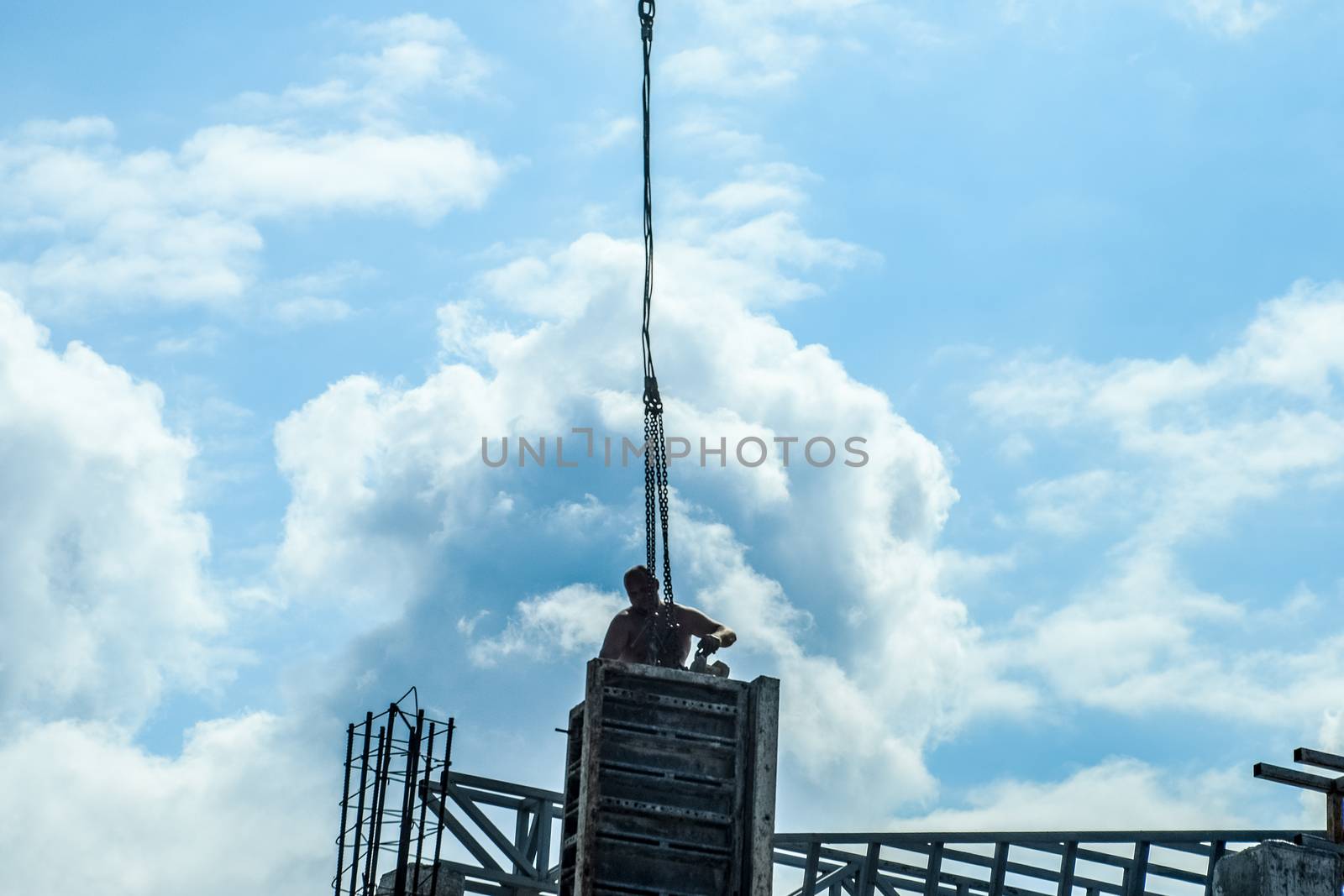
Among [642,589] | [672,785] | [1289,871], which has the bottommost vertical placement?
[1289,871]

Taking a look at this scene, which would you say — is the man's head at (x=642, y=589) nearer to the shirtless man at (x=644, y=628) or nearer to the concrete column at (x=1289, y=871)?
the shirtless man at (x=644, y=628)

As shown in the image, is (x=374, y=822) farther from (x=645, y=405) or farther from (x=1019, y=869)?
(x=1019, y=869)

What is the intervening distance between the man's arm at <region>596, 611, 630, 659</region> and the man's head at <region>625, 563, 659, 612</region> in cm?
21

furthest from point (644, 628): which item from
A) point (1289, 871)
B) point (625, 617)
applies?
point (1289, 871)

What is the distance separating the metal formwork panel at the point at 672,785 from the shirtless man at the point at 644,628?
931 mm

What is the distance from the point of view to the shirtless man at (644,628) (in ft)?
63.1

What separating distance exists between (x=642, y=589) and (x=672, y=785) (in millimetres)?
2440

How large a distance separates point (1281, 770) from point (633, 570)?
278 inches

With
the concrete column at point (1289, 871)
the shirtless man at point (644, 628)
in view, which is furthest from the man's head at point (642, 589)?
the concrete column at point (1289, 871)

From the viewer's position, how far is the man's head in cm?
1969

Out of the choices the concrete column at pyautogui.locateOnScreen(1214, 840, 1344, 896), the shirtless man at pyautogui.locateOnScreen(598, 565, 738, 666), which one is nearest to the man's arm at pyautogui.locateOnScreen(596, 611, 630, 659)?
the shirtless man at pyautogui.locateOnScreen(598, 565, 738, 666)

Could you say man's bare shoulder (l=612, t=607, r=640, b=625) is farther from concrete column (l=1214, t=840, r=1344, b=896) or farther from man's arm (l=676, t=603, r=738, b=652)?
concrete column (l=1214, t=840, r=1344, b=896)

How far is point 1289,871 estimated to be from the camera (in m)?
15.0

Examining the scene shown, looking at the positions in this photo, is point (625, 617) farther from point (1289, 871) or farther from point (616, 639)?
point (1289, 871)
